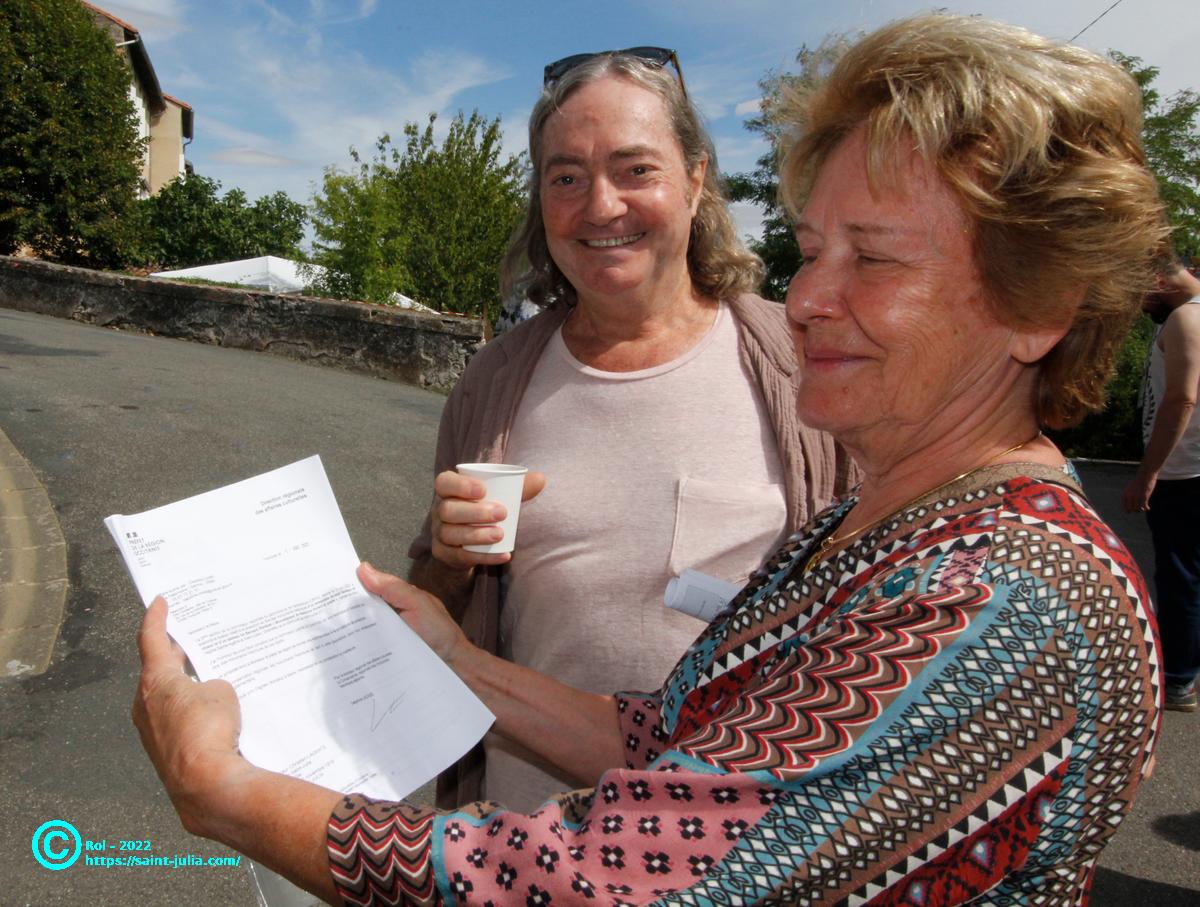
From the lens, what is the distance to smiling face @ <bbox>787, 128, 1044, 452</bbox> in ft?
3.37

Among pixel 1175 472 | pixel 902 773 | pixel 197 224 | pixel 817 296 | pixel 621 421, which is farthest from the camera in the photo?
pixel 197 224

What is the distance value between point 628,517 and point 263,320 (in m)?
11.1

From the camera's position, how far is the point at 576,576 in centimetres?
185

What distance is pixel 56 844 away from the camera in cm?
286

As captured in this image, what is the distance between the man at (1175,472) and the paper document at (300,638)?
3.80 m

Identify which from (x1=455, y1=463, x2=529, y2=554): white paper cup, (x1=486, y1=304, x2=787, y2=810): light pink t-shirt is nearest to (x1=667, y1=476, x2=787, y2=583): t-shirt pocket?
(x1=486, y1=304, x2=787, y2=810): light pink t-shirt

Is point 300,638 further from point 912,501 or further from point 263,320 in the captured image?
point 263,320

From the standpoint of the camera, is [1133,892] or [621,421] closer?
[621,421]

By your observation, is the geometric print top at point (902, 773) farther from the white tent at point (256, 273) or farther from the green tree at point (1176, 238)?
the white tent at point (256, 273)

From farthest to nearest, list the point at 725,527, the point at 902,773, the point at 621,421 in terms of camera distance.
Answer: the point at 621,421, the point at 725,527, the point at 902,773

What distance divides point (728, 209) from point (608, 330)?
58cm

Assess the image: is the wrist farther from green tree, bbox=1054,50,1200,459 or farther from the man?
green tree, bbox=1054,50,1200,459

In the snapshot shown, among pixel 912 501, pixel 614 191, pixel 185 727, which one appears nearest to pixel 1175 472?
pixel 614 191
